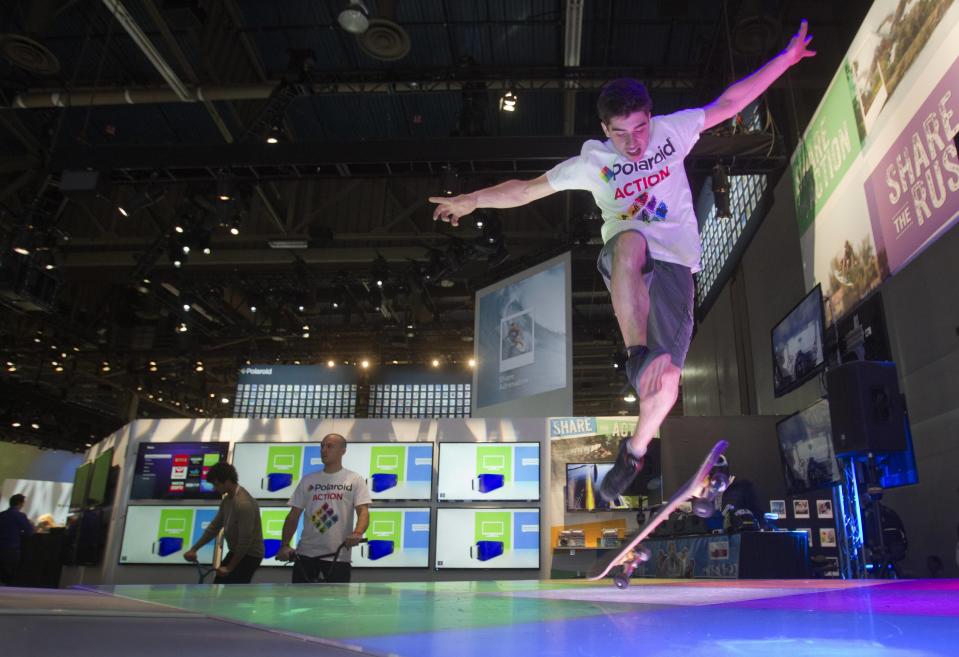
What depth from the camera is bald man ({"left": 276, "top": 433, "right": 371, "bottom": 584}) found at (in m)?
4.34

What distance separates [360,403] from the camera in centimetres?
1296

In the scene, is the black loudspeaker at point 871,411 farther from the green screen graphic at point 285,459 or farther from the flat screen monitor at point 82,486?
the flat screen monitor at point 82,486

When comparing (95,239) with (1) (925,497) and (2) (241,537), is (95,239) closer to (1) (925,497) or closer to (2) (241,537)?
(2) (241,537)

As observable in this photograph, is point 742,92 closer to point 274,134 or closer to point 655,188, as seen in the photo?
point 655,188

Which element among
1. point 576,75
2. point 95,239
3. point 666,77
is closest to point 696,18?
point 666,77

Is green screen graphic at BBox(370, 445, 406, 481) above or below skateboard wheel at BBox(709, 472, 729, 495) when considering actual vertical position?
above

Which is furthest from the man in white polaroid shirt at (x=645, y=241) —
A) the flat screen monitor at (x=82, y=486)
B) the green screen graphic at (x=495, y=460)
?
the flat screen monitor at (x=82, y=486)

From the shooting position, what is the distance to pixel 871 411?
423cm

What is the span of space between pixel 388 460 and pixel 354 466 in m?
0.41

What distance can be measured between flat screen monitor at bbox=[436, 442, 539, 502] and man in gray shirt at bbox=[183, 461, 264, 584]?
326 centimetres

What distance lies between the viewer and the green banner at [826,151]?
5461mm

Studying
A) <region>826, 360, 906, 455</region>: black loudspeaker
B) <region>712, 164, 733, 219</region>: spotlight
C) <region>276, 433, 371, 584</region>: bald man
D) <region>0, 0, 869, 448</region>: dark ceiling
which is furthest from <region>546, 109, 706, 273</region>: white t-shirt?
<region>712, 164, 733, 219</region>: spotlight

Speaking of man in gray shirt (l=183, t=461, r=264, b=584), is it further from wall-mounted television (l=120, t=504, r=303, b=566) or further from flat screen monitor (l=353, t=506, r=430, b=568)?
wall-mounted television (l=120, t=504, r=303, b=566)

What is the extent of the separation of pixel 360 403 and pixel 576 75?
7492 millimetres
